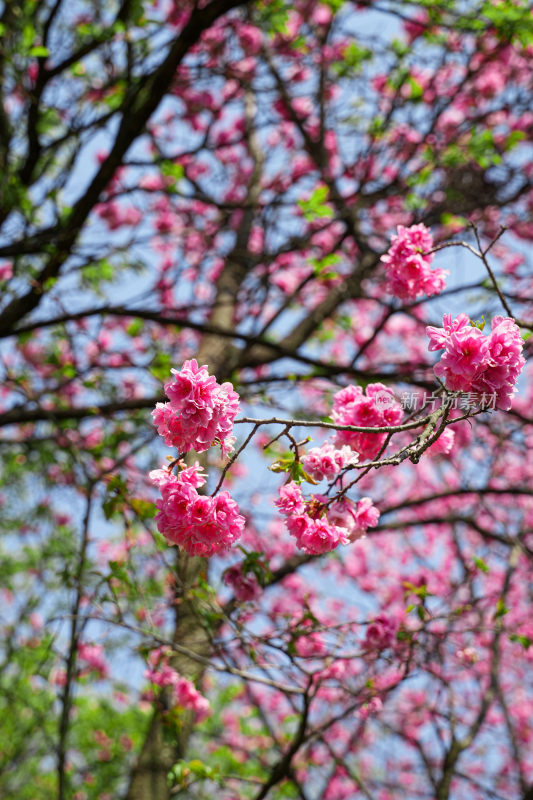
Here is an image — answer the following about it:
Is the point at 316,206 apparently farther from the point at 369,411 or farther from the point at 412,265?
the point at 369,411

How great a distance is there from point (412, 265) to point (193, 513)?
4.10 feet

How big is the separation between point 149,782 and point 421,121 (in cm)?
471

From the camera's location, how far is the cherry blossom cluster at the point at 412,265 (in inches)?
97.9

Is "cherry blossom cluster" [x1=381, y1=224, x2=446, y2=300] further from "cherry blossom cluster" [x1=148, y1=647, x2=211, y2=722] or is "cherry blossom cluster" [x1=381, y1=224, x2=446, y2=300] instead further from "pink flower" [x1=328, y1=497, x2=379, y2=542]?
"cherry blossom cluster" [x1=148, y1=647, x2=211, y2=722]

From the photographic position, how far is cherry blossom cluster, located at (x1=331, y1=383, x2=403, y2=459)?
2258mm

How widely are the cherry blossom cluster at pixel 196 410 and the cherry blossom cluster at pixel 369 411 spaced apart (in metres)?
0.58

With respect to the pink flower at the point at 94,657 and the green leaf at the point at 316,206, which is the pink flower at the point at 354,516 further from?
the pink flower at the point at 94,657

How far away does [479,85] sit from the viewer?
6.32m

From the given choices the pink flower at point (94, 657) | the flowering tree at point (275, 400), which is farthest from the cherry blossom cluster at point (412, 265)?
the pink flower at point (94, 657)

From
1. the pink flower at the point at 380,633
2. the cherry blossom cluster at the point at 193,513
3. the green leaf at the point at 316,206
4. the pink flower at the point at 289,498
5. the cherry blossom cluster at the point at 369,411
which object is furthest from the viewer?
the green leaf at the point at 316,206

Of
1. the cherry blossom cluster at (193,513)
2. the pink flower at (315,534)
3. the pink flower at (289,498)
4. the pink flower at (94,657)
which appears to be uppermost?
the pink flower at (94,657)

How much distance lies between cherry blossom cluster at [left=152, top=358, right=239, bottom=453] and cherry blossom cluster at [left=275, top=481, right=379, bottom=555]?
11.7 inches

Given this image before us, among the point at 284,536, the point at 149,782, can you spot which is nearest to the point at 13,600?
the point at 284,536

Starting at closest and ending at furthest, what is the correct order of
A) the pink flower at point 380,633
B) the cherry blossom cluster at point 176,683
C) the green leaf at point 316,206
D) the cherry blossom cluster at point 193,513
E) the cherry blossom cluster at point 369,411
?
the cherry blossom cluster at point 193,513 < the cherry blossom cluster at point 369,411 < the pink flower at point 380,633 < the cherry blossom cluster at point 176,683 < the green leaf at point 316,206
